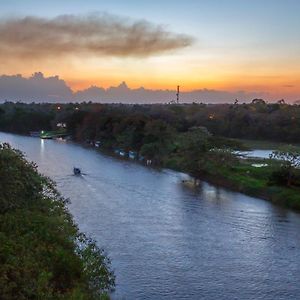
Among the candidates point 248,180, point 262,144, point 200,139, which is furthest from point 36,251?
point 262,144

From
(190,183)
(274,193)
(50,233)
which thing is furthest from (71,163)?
(50,233)

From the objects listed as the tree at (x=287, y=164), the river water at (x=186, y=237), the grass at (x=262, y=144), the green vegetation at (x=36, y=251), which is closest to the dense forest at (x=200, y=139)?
the tree at (x=287, y=164)

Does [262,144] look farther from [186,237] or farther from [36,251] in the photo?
[36,251]

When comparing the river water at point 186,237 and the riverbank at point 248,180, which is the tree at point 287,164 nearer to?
the riverbank at point 248,180

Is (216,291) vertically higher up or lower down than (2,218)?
lower down

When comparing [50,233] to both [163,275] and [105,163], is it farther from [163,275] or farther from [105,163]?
[105,163]

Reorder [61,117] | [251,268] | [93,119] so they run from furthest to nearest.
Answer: [61,117] < [93,119] < [251,268]
